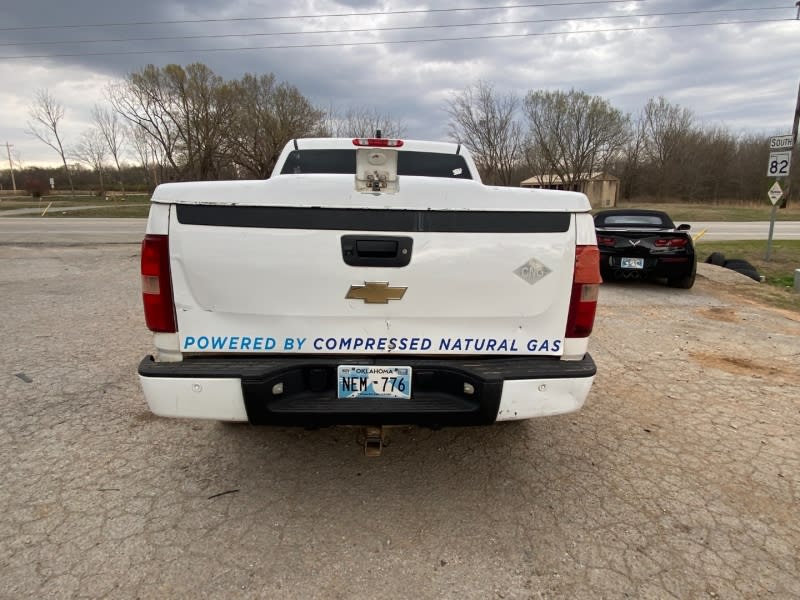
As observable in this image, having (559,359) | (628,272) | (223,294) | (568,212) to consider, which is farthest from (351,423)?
(628,272)

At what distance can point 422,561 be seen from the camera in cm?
212

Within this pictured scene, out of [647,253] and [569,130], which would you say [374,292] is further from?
[569,130]

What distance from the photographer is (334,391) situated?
2152 mm

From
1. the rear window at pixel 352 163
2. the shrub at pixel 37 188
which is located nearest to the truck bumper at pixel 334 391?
the rear window at pixel 352 163

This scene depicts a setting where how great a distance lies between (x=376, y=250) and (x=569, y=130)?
123 feet

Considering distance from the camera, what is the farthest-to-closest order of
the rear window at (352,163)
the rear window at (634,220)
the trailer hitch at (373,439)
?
the rear window at (634,220) → the rear window at (352,163) → the trailer hitch at (373,439)

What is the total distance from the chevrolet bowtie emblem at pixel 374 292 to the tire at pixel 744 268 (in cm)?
1049

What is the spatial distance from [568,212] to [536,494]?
1.58 m

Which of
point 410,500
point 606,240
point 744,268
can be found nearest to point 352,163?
point 410,500

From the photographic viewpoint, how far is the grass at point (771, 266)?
8055mm

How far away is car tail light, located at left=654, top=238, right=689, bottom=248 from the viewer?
8.12m

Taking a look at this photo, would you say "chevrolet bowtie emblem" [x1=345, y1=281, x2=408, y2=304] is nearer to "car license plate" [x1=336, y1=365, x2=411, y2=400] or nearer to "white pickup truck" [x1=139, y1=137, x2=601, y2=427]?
"white pickup truck" [x1=139, y1=137, x2=601, y2=427]

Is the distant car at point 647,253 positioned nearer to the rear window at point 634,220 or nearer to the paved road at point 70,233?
the rear window at point 634,220

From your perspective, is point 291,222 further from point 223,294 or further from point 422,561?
point 422,561
